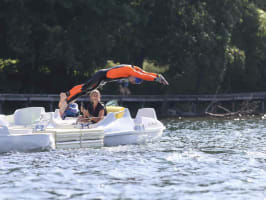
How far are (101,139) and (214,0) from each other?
28.2 metres

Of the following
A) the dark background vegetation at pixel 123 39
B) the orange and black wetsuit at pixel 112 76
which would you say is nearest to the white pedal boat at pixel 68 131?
the orange and black wetsuit at pixel 112 76

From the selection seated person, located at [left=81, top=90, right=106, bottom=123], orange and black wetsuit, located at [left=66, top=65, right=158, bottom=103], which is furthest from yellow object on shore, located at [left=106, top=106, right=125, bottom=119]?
orange and black wetsuit, located at [left=66, top=65, right=158, bottom=103]

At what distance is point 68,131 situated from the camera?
59.1 feet

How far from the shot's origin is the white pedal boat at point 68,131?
17.0 metres

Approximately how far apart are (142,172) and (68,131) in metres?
4.21

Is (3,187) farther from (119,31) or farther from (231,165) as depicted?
(119,31)

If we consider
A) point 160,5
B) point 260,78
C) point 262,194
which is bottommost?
point 262,194

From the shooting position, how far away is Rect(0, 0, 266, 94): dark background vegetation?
38.4 meters

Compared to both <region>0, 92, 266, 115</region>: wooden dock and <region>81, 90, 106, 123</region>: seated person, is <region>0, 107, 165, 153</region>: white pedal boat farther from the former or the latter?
<region>0, 92, 266, 115</region>: wooden dock

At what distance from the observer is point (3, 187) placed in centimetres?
1241

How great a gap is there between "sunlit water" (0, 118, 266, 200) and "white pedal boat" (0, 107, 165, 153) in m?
0.31

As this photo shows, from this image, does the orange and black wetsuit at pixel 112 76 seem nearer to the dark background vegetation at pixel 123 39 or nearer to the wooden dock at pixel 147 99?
the dark background vegetation at pixel 123 39

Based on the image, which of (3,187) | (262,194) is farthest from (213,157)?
(3,187)

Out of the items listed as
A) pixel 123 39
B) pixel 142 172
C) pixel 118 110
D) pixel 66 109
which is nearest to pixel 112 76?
pixel 118 110
